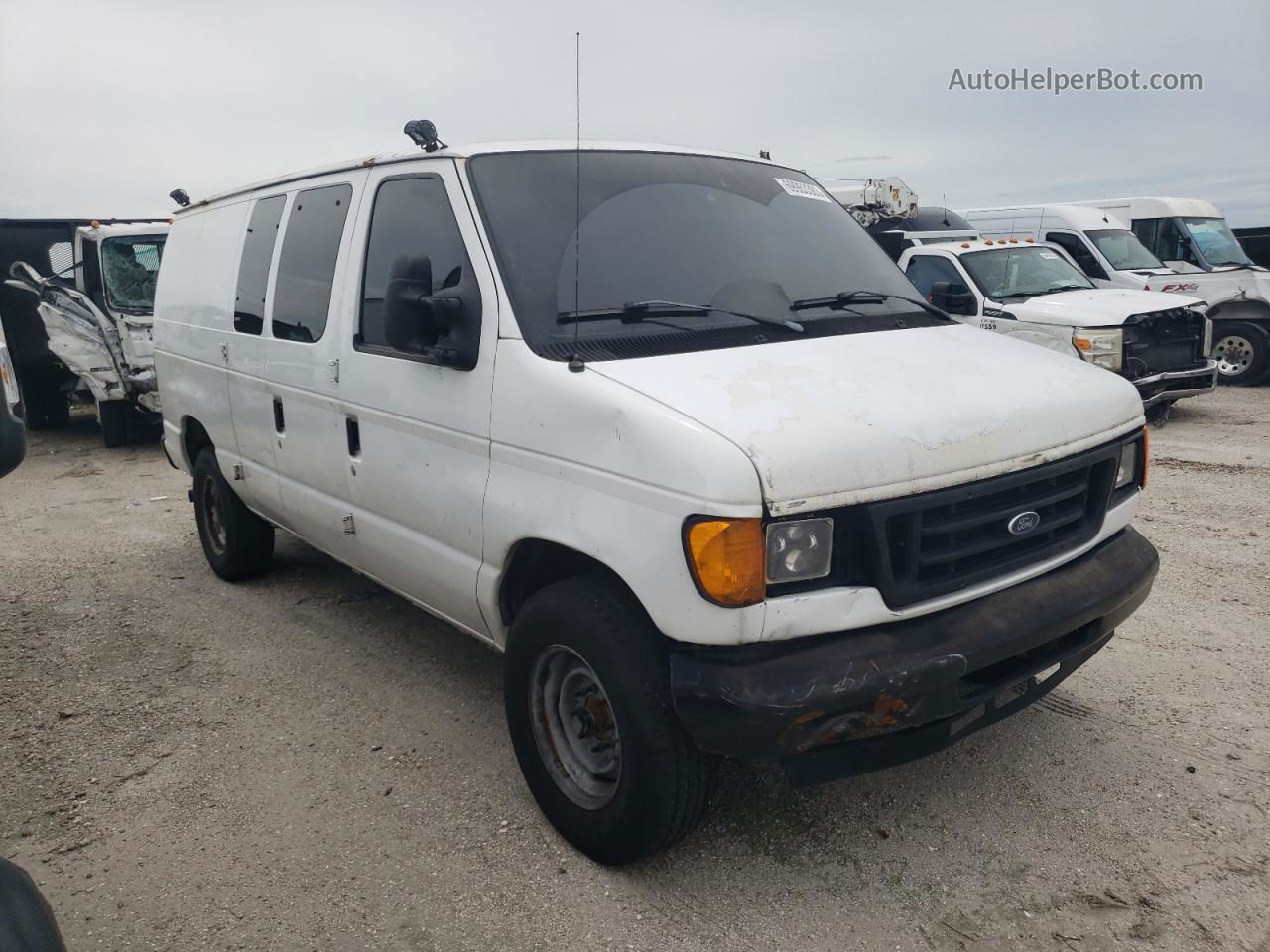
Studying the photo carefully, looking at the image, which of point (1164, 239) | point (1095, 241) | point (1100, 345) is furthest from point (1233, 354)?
point (1100, 345)

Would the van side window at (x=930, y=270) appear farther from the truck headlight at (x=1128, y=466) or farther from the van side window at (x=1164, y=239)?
the truck headlight at (x=1128, y=466)

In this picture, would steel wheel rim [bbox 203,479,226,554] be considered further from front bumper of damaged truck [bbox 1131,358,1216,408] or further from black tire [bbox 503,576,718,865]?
front bumper of damaged truck [bbox 1131,358,1216,408]

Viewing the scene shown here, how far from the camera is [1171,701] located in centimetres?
392

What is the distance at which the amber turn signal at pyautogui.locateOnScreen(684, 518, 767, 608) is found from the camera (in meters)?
2.42

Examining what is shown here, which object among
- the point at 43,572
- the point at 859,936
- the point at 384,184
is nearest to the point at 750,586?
the point at 859,936

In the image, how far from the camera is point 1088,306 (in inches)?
390

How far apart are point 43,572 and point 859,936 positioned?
556 cm

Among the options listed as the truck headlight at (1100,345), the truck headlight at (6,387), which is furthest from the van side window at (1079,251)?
the truck headlight at (6,387)

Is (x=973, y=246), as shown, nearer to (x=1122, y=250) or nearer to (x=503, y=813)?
(x=1122, y=250)

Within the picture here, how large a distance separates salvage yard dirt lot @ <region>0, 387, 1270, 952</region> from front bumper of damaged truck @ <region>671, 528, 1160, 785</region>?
49 cm

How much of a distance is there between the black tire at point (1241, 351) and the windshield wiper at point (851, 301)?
1125cm

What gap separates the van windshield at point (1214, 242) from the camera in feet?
45.3

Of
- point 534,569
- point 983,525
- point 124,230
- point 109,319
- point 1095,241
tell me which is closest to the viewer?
point 983,525

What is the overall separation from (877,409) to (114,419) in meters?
10.3
